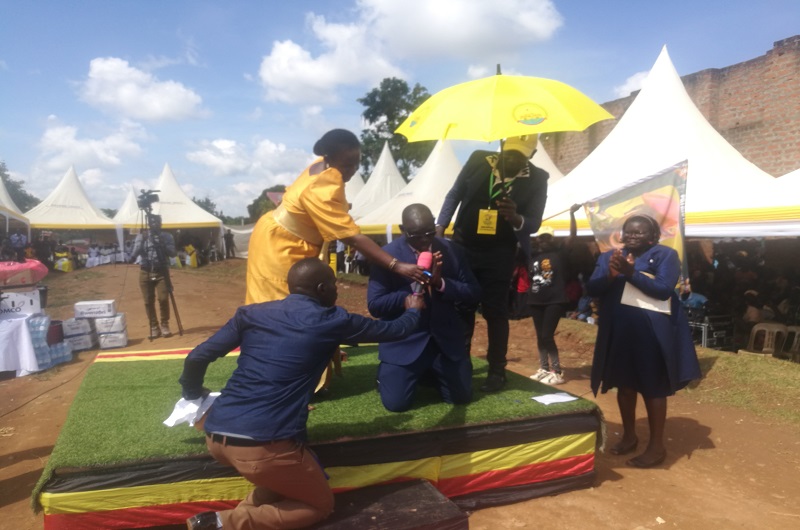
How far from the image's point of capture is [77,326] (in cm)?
829

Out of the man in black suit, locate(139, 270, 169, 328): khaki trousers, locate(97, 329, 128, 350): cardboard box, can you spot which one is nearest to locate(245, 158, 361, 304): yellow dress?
the man in black suit

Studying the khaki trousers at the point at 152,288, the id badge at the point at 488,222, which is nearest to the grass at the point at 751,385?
the id badge at the point at 488,222

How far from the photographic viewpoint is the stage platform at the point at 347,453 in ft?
9.37

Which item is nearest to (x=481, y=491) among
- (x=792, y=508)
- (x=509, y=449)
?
(x=509, y=449)

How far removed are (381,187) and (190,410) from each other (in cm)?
2039

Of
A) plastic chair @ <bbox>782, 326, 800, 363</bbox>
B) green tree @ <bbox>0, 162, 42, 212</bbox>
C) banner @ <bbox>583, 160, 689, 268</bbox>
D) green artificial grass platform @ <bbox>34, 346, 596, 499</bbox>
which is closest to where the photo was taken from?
green artificial grass platform @ <bbox>34, 346, 596, 499</bbox>

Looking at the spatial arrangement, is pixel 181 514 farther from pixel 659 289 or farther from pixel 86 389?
pixel 659 289

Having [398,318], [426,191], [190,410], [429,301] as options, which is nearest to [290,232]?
[398,318]

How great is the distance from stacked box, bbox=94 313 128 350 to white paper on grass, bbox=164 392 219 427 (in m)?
6.21

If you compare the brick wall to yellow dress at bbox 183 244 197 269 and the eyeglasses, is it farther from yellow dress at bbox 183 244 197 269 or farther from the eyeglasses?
yellow dress at bbox 183 244 197 269

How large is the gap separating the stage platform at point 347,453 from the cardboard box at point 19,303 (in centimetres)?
370

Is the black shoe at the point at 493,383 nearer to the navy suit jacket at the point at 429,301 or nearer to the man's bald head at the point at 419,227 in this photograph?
the navy suit jacket at the point at 429,301

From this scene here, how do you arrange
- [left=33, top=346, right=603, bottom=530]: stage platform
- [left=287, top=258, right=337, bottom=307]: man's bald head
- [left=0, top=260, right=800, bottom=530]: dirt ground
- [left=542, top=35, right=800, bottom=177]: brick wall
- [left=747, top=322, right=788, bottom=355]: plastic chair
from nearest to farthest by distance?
[left=287, top=258, right=337, bottom=307]: man's bald head
[left=33, top=346, right=603, bottom=530]: stage platform
[left=0, top=260, right=800, bottom=530]: dirt ground
[left=747, top=322, right=788, bottom=355]: plastic chair
[left=542, top=35, right=800, bottom=177]: brick wall

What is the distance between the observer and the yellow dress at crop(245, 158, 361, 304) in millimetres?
3197
